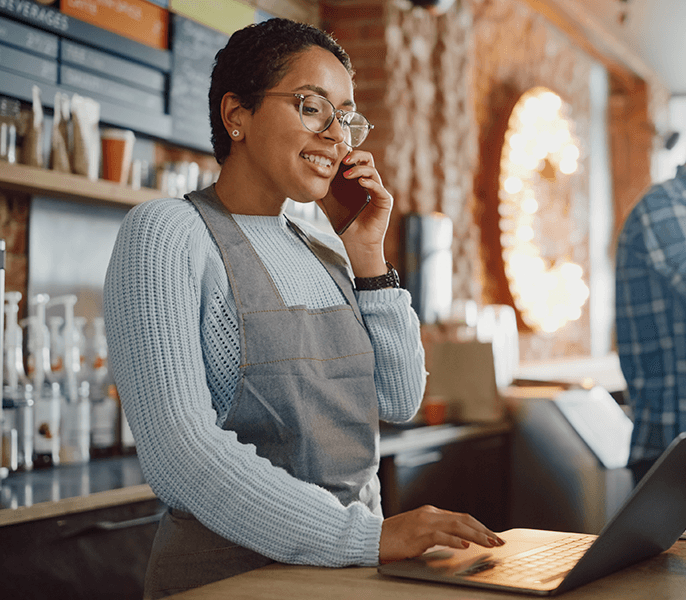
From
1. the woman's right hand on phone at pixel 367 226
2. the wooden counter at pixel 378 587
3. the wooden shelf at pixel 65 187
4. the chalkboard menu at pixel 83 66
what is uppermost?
the chalkboard menu at pixel 83 66

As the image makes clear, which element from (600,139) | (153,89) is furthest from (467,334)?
(600,139)

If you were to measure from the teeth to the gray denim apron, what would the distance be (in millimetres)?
150

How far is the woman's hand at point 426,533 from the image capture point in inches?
38.3

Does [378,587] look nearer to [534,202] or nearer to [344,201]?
[344,201]

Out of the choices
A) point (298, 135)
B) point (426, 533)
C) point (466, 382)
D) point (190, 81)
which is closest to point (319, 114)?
point (298, 135)

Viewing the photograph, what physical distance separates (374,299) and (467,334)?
235 cm

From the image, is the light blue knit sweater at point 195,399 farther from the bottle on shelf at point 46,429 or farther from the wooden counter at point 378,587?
the bottle on shelf at point 46,429

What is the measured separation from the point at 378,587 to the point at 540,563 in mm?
206

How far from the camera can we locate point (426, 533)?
0.98 metres

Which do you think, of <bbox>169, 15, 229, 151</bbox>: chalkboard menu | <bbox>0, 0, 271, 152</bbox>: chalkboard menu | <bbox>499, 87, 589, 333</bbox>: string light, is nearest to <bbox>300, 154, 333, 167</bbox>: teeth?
<bbox>0, 0, 271, 152</bbox>: chalkboard menu

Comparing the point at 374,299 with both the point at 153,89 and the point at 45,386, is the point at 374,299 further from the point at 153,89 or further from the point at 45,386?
the point at 153,89

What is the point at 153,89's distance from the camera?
8.78 feet

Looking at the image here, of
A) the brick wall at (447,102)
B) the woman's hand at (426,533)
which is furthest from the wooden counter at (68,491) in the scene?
the woman's hand at (426,533)

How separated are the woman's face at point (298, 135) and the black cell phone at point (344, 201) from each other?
6.5 inches
